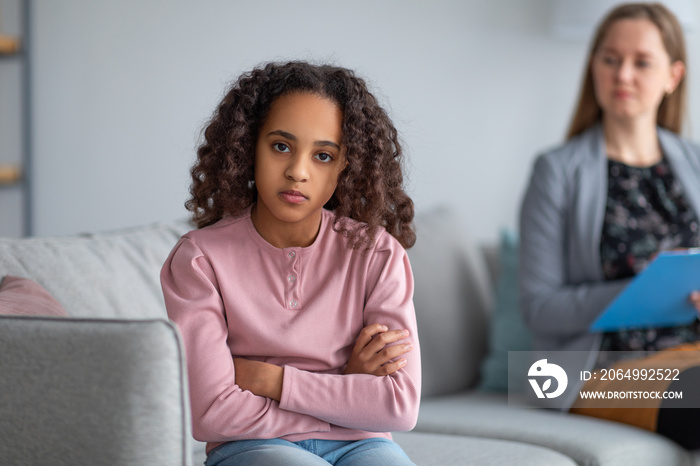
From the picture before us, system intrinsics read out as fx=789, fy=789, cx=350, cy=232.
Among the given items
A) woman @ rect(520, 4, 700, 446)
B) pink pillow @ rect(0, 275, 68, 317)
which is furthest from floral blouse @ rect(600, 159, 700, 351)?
pink pillow @ rect(0, 275, 68, 317)

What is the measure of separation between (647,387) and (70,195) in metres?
2.17

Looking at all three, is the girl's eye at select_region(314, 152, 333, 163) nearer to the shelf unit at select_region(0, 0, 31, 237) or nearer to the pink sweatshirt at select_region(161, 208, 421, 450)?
the pink sweatshirt at select_region(161, 208, 421, 450)

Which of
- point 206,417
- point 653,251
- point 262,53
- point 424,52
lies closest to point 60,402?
point 206,417

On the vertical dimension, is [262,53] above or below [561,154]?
above

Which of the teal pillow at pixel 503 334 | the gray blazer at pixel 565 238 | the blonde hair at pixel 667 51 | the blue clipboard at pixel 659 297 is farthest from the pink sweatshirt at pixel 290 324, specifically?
the blonde hair at pixel 667 51

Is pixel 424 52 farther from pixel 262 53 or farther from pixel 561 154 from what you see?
pixel 561 154

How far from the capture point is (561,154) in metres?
1.97

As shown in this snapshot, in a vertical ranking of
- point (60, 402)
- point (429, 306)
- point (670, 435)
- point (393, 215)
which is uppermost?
point (393, 215)

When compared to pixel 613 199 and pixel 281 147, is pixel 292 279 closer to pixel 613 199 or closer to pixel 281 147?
pixel 281 147

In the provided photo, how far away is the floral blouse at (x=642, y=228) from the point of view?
1.81 meters

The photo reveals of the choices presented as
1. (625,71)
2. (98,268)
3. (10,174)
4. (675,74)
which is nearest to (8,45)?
(10,174)

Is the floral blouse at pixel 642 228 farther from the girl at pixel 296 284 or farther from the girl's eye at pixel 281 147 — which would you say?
the girl's eye at pixel 281 147

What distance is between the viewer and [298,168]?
103cm

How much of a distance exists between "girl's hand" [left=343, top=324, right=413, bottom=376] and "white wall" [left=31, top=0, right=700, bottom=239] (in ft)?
5.54
